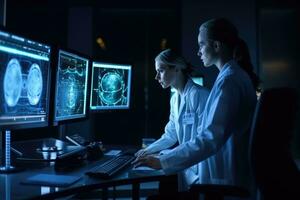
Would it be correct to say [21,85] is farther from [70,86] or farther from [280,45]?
[280,45]

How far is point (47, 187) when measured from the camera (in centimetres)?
107

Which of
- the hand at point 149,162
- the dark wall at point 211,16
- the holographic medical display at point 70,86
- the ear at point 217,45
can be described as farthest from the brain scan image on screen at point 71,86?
the dark wall at point 211,16

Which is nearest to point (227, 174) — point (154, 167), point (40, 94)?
point (154, 167)

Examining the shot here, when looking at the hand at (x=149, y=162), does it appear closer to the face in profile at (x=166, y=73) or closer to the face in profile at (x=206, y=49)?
the face in profile at (x=206, y=49)

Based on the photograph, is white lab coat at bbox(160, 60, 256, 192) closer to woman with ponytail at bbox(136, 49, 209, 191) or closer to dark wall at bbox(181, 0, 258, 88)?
woman with ponytail at bbox(136, 49, 209, 191)

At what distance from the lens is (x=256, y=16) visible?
16.2 ft

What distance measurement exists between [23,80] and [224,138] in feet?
2.66

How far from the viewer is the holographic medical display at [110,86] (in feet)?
7.45

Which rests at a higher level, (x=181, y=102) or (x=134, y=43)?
(x=134, y=43)

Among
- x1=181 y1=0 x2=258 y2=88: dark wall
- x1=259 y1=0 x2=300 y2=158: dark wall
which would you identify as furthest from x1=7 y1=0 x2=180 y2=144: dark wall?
→ x1=259 y1=0 x2=300 y2=158: dark wall

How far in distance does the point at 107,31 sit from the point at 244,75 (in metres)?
4.11

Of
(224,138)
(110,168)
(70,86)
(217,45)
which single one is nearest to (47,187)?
(110,168)

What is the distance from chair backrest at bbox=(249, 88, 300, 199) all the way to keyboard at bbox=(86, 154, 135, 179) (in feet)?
1.68

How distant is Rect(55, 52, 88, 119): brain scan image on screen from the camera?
A: 165 cm
